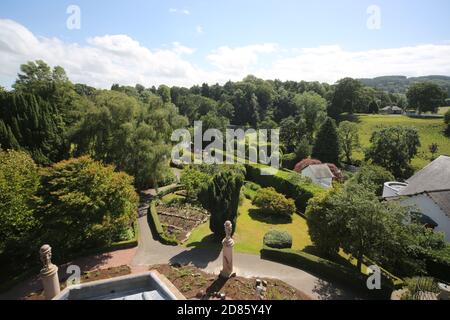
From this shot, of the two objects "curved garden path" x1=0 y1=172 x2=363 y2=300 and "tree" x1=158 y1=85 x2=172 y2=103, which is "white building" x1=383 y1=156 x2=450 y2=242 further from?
"tree" x1=158 y1=85 x2=172 y2=103

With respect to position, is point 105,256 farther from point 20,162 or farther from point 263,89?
point 263,89

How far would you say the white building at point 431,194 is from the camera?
71.7ft

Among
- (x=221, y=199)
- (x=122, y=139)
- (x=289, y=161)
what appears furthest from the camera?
(x=289, y=161)

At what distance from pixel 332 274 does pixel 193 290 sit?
28.1ft

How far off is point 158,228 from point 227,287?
9.47 metres

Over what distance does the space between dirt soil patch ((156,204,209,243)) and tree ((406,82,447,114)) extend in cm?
7331

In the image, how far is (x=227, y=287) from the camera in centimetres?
1521

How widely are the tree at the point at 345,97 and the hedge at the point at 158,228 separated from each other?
6309 cm

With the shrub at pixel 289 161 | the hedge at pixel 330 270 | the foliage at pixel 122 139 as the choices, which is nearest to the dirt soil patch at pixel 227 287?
the hedge at pixel 330 270

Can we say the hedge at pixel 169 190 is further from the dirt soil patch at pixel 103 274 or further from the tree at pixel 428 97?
the tree at pixel 428 97

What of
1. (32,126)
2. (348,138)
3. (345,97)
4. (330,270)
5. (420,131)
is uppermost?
(345,97)

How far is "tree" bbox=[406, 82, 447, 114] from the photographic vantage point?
240ft

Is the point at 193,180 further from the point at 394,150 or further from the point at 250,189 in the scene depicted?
the point at 394,150

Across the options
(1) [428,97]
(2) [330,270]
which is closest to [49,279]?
(2) [330,270]
